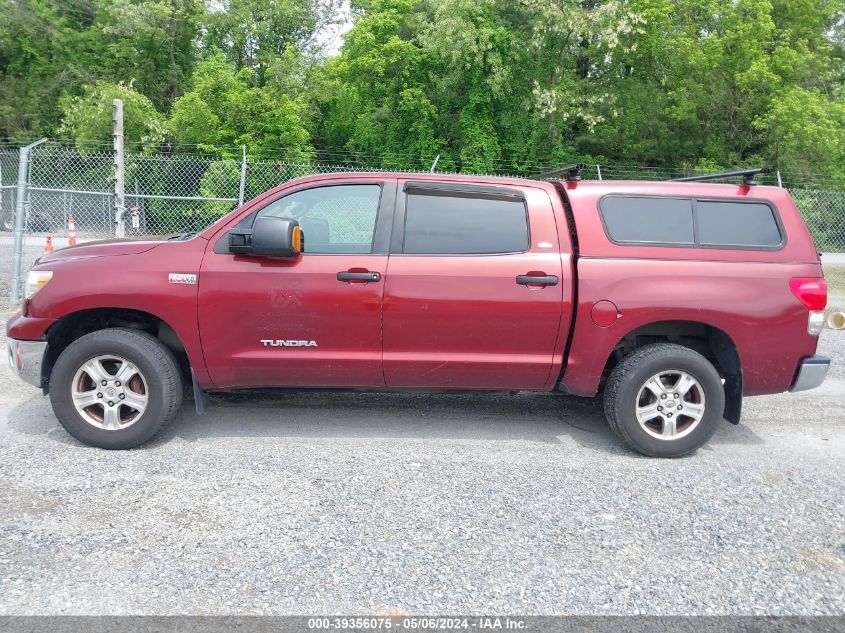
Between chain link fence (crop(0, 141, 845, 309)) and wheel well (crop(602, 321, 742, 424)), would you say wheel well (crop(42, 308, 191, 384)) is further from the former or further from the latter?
chain link fence (crop(0, 141, 845, 309))

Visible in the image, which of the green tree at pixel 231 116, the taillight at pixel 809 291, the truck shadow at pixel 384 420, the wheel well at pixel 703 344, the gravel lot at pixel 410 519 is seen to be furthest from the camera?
the green tree at pixel 231 116

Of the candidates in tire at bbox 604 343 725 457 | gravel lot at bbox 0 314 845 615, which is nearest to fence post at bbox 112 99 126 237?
gravel lot at bbox 0 314 845 615

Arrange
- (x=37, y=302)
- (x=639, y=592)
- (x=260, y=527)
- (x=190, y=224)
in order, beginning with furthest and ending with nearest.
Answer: (x=190, y=224), (x=37, y=302), (x=260, y=527), (x=639, y=592)

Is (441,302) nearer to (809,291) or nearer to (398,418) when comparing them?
(398,418)

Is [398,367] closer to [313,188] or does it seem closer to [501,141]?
[313,188]

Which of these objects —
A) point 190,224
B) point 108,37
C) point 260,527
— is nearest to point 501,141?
point 190,224

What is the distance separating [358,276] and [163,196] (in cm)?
759

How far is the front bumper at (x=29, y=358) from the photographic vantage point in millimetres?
4422

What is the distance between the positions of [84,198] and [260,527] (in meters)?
20.5

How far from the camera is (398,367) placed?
4.50m

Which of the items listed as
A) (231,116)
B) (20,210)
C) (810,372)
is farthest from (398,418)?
(231,116)

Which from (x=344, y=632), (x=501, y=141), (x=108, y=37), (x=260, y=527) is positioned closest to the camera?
(x=344, y=632)

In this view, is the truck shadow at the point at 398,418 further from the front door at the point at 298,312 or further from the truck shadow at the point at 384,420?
the front door at the point at 298,312

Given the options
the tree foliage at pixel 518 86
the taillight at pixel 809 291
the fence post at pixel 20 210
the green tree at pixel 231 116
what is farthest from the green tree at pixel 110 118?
the taillight at pixel 809 291
